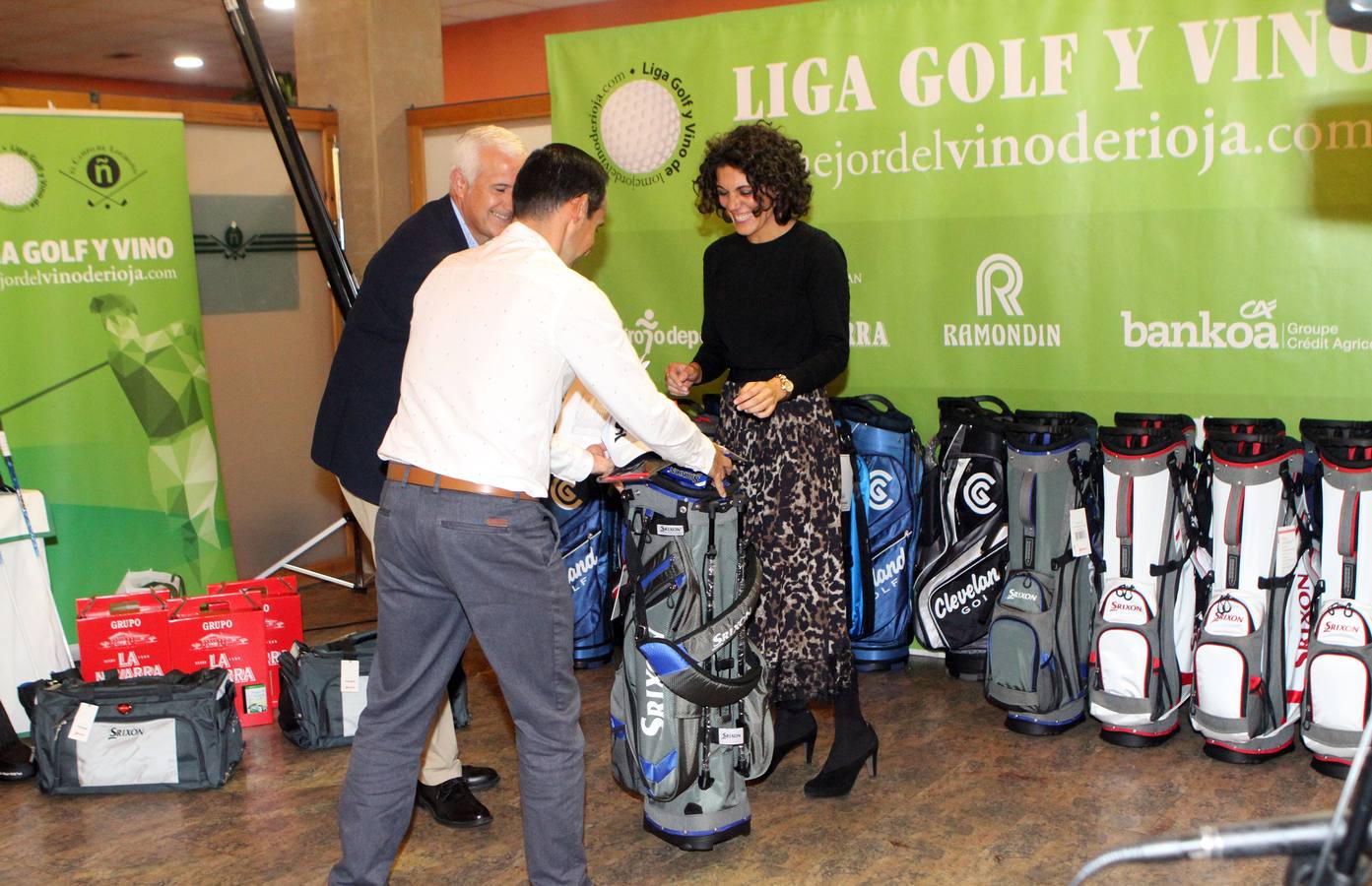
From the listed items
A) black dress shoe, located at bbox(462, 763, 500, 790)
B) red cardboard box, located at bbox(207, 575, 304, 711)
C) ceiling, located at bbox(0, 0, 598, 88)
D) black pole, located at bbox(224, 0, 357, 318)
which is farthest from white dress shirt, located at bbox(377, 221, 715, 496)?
ceiling, located at bbox(0, 0, 598, 88)

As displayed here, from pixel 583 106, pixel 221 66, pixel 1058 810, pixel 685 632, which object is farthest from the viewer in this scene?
pixel 221 66

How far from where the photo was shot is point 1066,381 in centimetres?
373

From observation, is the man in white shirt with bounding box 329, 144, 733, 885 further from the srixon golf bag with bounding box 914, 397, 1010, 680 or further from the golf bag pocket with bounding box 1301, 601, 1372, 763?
the golf bag pocket with bounding box 1301, 601, 1372, 763

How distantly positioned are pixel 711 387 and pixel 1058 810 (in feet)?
6.35

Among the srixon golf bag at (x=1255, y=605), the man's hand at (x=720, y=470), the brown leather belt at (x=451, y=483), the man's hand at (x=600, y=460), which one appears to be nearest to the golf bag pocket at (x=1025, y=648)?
the srixon golf bag at (x=1255, y=605)

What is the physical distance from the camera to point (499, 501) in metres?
2.17

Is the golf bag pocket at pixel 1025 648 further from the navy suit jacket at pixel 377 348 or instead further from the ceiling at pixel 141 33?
the ceiling at pixel 141 33

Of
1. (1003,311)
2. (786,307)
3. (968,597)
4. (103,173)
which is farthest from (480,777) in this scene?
(103,173)

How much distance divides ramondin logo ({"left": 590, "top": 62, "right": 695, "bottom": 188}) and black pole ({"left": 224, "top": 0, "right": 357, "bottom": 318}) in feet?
3.06

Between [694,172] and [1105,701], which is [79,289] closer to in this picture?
[694,172]

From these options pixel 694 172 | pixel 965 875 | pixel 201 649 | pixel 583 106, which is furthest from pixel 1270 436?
pixel 201 649

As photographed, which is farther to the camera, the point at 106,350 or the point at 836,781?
the point at 106,350

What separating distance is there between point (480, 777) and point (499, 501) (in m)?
1.23

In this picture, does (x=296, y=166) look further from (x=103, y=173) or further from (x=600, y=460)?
(x=600, y=460)
